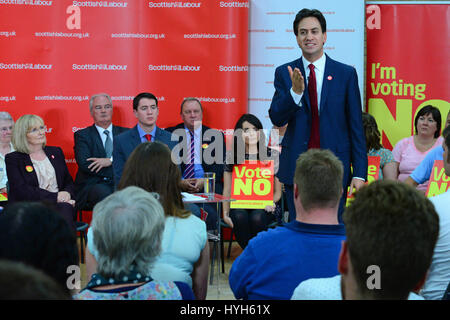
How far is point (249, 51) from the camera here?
5719 mm

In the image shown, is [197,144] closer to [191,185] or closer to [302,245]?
[191,185]

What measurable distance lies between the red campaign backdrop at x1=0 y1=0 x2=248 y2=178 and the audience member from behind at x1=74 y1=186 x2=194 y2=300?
4.09 meters

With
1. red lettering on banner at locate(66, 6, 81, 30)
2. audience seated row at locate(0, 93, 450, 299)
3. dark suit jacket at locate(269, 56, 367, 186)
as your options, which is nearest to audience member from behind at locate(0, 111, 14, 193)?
red lettering on banner at locate(66, 6, 81, 30)

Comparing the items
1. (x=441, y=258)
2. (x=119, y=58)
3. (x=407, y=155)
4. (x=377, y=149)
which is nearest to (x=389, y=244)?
(x=441, y=258)

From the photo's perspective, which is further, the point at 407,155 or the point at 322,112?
the point at 407,155

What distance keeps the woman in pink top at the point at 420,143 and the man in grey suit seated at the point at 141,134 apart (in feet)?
6.75

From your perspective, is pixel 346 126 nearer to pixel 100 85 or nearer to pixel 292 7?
pixel 292 7

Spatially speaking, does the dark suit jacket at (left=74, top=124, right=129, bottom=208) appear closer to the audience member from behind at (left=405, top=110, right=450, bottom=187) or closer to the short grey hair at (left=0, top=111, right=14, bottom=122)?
the short grey hair at (left=0, top=111, right=14, bottom=122)

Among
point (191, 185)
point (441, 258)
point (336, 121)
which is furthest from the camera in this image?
point (191, 185)

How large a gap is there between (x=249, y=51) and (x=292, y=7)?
1.95 feet

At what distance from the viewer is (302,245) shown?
1.77 meters

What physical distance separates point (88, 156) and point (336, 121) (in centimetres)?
284

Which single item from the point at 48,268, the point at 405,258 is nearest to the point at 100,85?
the point at 48,268
